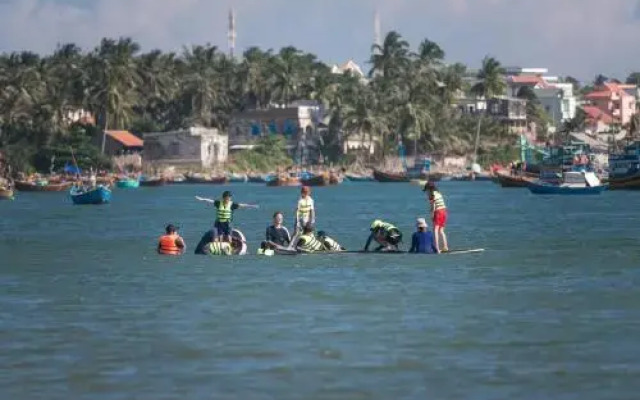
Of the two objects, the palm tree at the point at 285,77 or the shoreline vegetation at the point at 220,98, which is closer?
the shoreline vegetation at the point at 220,98

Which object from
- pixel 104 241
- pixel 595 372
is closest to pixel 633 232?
pixel 104 241

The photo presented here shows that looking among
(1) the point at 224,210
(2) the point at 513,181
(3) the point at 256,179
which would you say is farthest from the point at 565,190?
(1) the point at 224,210

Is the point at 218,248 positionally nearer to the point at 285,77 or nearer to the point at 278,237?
the point at 278,237

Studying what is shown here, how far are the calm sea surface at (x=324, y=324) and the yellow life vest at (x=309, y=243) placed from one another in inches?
22.8

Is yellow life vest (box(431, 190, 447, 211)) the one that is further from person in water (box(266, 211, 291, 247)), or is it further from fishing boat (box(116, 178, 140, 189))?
fishing boat (box(116, 178, 140, 189))

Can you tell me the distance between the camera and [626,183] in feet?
438

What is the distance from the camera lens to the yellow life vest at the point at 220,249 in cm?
4347

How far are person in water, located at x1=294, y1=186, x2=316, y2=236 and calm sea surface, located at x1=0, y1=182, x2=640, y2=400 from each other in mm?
974

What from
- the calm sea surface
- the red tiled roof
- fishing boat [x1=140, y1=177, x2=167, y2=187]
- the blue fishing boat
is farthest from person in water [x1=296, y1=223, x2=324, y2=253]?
the red tiled roof

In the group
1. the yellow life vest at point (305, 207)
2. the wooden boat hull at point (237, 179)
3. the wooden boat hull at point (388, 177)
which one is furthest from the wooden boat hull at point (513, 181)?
the yellow life vest at point (305, 207)

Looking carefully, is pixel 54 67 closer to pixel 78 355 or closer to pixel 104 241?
pixel 104 241

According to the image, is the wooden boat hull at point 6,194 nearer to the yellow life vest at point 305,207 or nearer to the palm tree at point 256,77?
the palm tree at point 256,77

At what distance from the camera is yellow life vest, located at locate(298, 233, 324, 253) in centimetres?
4234

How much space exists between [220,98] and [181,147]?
11.8m
